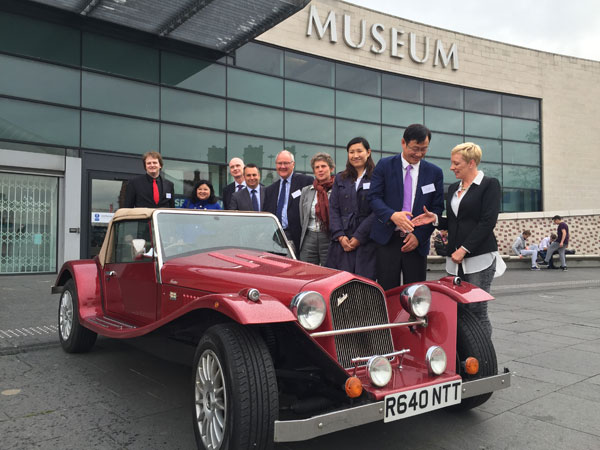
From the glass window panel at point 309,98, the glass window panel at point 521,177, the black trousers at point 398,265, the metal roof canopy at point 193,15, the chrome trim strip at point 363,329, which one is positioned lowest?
the chrome trim strip at point 363,329

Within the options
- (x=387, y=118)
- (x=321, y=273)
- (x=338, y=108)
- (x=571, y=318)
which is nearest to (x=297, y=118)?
(x=338, y=108)

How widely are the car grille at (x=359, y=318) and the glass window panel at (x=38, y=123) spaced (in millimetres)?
10157

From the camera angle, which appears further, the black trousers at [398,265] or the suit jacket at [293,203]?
the suit jacket at [293,203]

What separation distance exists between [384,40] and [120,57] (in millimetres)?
9009

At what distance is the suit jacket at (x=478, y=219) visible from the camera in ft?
12.1

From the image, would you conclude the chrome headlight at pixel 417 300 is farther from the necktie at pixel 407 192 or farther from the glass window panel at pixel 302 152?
the glass window panel at pixel 302 152

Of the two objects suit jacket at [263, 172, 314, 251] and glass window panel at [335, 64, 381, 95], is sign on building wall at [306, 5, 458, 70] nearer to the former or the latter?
glass window panel at [335, 64, 381, 95]

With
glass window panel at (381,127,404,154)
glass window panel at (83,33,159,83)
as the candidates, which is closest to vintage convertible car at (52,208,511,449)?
glass window panel at (83,33,159,83)

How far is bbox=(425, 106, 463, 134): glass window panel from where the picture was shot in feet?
58.0

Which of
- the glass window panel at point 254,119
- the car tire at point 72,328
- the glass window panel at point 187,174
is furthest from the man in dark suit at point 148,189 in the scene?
the glass window panel at point 254,119

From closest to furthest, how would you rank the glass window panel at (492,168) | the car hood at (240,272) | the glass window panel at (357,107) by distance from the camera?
the car hood at (240,272) → the glass window panel at (357,107) → the glass window panel at (492,168)

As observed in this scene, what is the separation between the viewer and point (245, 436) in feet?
7.30

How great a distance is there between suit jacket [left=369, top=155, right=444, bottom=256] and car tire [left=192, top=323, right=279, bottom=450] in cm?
181

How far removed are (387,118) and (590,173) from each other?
11.2 metres
